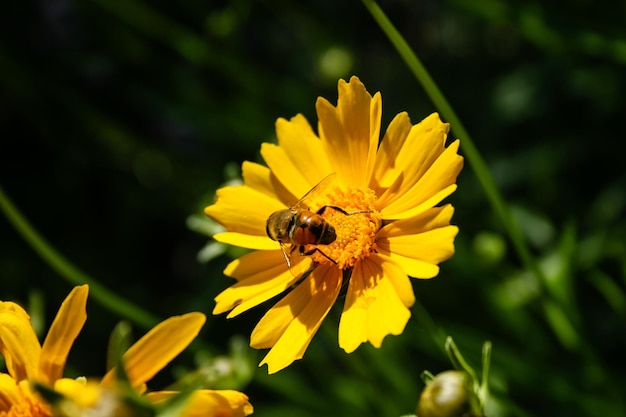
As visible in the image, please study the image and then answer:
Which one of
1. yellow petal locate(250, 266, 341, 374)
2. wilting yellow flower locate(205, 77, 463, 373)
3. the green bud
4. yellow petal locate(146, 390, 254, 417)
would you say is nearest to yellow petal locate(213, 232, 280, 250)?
wilting yellow flower locate(205, 77, 463, 373)

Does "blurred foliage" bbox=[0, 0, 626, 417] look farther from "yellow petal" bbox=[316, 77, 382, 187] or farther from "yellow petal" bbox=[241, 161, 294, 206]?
"yellow petal" bbox=[316, 77, 382, 187]

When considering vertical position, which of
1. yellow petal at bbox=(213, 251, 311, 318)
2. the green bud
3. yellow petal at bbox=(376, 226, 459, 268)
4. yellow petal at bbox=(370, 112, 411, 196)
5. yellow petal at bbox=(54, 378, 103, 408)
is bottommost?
the green bud

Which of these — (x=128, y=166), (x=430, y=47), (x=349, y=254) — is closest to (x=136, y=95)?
(x=128, y=166)

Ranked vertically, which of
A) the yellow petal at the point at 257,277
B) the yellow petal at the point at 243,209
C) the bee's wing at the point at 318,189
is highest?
the yellow petal at the point at 243,209

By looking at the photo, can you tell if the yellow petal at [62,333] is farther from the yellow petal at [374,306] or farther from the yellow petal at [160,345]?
the yellow petal at [374,306]

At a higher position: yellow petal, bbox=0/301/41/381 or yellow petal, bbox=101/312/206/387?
yellow petal, bbox=0/301/41/381

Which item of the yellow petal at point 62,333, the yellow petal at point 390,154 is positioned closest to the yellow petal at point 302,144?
the yellow petal at point 390,154

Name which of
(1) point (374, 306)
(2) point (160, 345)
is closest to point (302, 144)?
(1) point (374, 306)

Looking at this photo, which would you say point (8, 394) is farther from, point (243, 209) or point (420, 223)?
point (420, 223)
